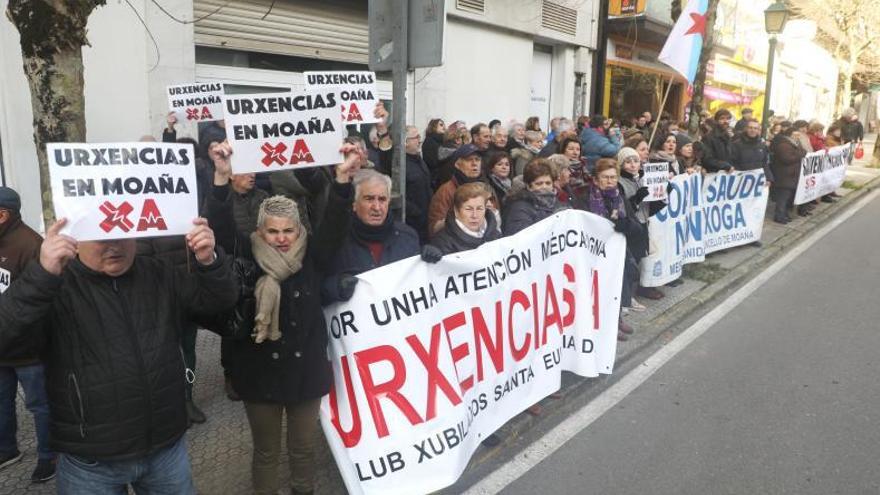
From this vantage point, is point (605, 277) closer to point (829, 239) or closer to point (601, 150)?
point (601, 150)

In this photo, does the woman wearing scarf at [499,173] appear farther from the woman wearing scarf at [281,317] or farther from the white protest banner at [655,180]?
the woman wearing scarf at [281,317]

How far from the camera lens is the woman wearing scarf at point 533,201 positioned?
4594 millimetres

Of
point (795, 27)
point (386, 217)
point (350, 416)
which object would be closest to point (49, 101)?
point (386, 217)

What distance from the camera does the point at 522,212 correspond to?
182 inches

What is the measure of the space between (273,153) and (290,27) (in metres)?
6.38

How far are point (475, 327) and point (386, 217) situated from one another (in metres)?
0.84

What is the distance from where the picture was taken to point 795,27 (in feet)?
→ 106

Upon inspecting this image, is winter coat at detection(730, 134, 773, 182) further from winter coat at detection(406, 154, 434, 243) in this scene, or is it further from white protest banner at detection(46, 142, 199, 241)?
white protest banner at detection(46, 142, 199, 241)

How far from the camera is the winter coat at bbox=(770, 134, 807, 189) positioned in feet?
35.6

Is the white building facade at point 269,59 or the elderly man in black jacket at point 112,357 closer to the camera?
the elderly man in black jacket at point 112,357

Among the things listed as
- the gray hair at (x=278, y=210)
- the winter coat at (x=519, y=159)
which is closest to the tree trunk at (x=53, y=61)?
the gray hair at (x=278, y=210)

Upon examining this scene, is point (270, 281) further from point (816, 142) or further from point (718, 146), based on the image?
point (816, 142)

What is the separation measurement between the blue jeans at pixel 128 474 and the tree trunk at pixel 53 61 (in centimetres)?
120

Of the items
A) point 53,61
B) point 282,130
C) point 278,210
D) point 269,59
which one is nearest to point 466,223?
point 282,130
